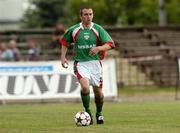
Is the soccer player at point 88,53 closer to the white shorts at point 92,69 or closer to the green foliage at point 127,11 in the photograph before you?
the white shorts at point 92,69

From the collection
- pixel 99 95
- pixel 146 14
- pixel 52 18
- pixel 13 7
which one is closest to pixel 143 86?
pixel 99 95

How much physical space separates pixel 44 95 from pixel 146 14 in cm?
3121

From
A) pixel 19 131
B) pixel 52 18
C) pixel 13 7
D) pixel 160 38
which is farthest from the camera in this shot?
pixel 13 7

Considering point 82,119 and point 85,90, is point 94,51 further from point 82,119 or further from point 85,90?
point 82,119

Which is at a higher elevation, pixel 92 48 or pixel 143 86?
pixel 92 48

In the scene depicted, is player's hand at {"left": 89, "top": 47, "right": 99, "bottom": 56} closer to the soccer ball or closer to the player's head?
the player's head

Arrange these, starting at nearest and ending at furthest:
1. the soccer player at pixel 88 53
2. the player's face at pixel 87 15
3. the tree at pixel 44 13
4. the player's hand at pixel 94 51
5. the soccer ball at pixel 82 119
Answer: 1. the soccer ball at pixel 82 119
2. the player's hand at pixel 94 51
3. the player's face at pixel 87 15
4. the soccer player at pixel 88 53
5. the tree at pixel 44 13

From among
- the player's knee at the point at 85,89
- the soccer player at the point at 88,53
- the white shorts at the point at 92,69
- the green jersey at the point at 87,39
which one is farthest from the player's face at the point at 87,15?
the player's knee at the point at 85,89

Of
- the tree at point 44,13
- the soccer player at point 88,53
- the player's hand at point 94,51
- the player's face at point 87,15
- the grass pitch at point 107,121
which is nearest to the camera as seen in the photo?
the grass pitch at point 107,121

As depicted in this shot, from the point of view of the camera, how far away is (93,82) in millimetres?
16797

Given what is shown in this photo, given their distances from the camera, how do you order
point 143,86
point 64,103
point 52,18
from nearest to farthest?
point 64,103, point 143,86, point 52,18

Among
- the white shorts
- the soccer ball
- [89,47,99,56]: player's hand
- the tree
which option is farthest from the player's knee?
the tree

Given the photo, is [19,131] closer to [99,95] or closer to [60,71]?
[99,95]

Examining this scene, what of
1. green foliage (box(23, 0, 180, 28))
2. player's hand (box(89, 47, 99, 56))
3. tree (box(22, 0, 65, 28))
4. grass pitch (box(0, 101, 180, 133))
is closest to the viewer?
grass pitch (box(0, 101, 180, 133))
